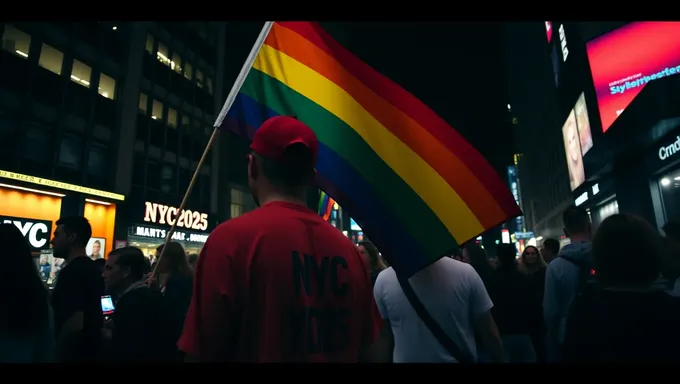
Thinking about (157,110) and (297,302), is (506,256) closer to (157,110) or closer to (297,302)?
(297,302)

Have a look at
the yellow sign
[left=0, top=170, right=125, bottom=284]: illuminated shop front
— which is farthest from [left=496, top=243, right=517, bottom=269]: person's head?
the yellow sign

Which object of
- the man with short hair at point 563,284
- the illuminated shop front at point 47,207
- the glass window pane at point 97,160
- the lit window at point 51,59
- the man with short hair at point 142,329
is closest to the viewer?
the man with short hair at point 142,329

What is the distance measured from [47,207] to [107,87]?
9709mm

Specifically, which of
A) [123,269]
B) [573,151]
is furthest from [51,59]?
[573,151]

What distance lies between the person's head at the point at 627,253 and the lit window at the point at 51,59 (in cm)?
2835

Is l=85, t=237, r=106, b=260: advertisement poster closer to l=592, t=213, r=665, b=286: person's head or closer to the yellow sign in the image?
the yellow sign

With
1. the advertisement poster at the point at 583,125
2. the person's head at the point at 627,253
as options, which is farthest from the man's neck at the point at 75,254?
the advertisement poster at the point at 583,125

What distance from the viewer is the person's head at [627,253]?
6.81 feet

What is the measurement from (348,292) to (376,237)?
3.69 ft

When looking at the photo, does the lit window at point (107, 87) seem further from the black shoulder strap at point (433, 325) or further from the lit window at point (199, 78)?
the black shoulder strap at point (433, 325)

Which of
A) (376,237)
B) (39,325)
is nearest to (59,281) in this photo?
(39,325)

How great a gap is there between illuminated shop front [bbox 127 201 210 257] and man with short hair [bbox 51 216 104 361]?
73.7 feet

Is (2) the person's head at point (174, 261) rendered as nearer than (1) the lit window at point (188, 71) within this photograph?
Yes

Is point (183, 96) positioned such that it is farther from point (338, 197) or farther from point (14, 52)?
point (338, 197)
